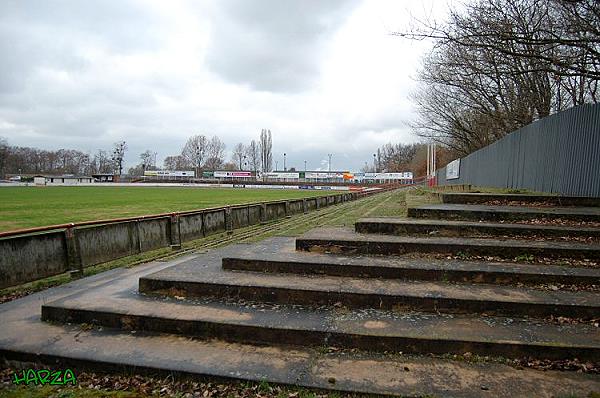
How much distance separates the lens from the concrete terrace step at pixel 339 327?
9.81 feet

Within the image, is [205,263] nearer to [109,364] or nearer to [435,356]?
[109,364]

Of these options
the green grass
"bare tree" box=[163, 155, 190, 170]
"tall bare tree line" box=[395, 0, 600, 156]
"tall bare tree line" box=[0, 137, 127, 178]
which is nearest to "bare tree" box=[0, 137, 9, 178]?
"tall bare tree line" box=[0, 137, 127, 178]

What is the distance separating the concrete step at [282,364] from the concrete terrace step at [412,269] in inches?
31.4

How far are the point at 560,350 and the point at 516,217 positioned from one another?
3.47 m

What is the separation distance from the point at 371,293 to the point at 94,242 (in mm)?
5372

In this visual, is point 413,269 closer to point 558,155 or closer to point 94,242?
point 94,242

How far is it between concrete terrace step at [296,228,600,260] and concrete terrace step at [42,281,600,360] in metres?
1.39

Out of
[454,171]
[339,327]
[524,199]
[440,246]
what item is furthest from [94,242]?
[454,171]

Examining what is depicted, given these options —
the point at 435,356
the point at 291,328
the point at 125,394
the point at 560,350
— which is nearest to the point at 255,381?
the point at 291,328

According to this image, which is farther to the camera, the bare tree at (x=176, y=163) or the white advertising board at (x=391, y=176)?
the bare tree at (x=176, y=163)

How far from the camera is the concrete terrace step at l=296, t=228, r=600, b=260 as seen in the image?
4.52 meters

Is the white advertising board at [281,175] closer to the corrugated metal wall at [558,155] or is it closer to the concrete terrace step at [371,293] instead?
the corrugated metal wall at [558,155]

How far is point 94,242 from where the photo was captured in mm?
6551

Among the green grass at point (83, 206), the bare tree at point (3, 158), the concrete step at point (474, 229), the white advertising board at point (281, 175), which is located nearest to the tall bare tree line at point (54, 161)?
the bare tree at point (3, 158)
